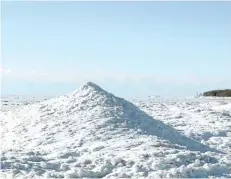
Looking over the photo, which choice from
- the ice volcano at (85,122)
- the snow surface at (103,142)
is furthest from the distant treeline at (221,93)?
the ice volcano at (85,122)

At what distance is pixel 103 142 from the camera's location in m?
13.1

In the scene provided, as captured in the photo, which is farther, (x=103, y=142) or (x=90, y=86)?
(x=90, y=86)

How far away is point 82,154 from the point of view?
Answer: 1204 cm

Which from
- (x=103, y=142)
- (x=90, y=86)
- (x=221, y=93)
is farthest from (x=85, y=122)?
(x=221, y=93)

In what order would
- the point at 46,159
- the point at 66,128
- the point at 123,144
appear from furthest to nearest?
1. the point at 66,128
2. the point at 123,144
3. the point at 46,159

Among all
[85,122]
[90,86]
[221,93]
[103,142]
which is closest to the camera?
[103,142]

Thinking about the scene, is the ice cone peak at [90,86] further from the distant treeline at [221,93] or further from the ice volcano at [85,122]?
the distant treeline at [221,93]

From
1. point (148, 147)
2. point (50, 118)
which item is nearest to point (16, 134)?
Answer: point (50, 118)

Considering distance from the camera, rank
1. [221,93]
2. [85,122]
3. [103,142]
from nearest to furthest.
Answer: [103,142], [85,122], [221,93]

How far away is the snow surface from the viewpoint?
400 inches

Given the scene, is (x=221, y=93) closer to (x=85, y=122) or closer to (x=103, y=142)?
(x=85, y=122)

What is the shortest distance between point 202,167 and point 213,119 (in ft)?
40.3

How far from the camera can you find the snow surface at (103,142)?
10172 millimetres

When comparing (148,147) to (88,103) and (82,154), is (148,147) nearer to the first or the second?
(82,154)
